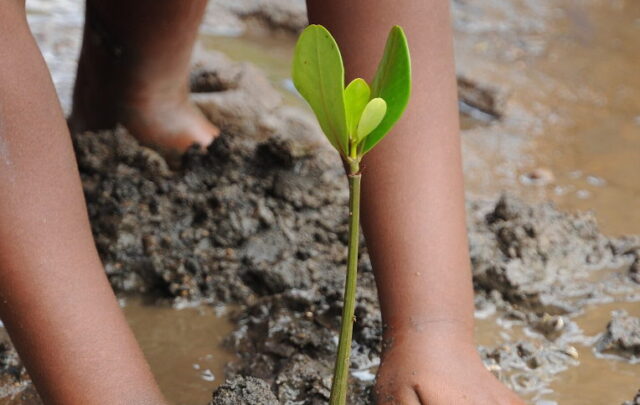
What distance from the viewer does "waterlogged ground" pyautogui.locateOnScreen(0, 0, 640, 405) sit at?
4.73ft

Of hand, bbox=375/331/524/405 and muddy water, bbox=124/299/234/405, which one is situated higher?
hand, bbox=375/331/524/405

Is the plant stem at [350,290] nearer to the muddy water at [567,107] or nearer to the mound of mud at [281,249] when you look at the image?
the mound of mud at [281,249]

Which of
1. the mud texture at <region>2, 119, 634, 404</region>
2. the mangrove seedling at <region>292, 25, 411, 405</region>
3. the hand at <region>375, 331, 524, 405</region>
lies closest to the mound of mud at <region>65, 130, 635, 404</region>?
the mud texture at <region>2, 119, 634, 404</region>

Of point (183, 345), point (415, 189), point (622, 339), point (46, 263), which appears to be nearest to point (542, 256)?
point (622, 339)

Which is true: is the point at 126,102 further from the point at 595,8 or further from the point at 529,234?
the point at 595,8

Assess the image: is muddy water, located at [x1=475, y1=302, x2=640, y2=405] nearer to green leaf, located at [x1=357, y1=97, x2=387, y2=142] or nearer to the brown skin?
the brown skin

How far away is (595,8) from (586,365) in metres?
2.66

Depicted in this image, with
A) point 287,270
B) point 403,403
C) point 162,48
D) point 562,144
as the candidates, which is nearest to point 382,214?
point 403,403

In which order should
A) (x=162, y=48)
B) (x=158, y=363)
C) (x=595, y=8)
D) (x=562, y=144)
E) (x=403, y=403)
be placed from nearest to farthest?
(x=403, y=403)
(x=158, y=363)
(x=162, y=48)
(x=562, y=144)
(x=595, y=8)

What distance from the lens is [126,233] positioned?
1725mm

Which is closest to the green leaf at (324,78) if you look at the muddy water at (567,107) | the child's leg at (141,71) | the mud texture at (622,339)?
the mud texture at (622,339)

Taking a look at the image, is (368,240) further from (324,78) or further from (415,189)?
(324,78)

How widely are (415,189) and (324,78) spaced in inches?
17.9

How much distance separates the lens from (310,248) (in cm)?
172
